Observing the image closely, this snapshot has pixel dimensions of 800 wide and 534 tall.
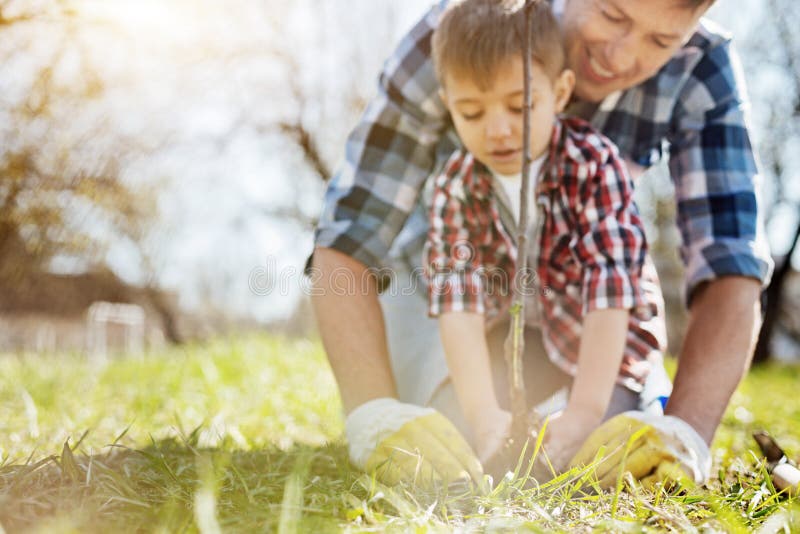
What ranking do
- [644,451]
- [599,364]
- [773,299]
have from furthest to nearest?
[773,299] → [599,364] → [644,451]

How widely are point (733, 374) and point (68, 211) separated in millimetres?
3462

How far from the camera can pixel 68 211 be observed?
3879 millimetres

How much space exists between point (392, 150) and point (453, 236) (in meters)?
0.44

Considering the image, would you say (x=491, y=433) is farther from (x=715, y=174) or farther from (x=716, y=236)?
(x=715, y=174)

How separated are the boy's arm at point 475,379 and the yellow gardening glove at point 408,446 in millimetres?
76

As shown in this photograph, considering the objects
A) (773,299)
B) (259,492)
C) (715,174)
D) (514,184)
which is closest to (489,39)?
(514,184)

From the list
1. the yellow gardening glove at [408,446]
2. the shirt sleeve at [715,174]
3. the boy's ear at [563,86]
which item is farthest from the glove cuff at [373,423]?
the shirt sleeve at [715,174]

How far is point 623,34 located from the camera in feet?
6.01

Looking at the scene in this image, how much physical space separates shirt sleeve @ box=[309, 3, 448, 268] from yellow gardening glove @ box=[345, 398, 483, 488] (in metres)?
0.53

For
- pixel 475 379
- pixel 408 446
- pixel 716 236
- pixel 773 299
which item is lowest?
pixel 773 299

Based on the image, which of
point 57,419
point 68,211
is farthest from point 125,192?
point 57,419

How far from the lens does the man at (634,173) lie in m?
1.80

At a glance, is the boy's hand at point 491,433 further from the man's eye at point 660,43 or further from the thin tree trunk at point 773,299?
the thin tree trunk at point 773,299

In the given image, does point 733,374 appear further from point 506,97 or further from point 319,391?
point 319,391
